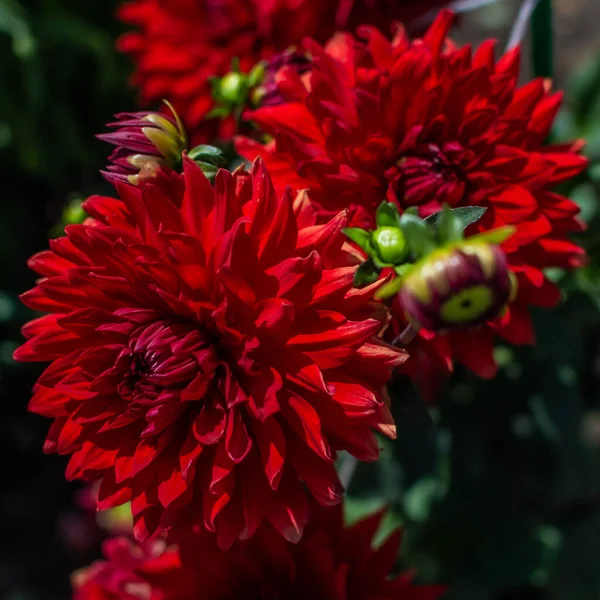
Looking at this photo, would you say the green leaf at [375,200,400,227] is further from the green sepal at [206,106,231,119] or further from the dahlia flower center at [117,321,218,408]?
the green sepal at [206,106,231,119]

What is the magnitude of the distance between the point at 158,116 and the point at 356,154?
23 cm

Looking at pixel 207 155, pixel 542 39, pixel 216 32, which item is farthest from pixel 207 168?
pixel 542 39

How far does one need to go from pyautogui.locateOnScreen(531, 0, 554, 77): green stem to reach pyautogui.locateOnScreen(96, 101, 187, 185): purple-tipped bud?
0.64m

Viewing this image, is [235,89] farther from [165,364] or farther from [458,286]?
[458,286]

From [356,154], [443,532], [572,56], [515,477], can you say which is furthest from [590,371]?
[356,154]

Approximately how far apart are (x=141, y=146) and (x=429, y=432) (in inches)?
25.5

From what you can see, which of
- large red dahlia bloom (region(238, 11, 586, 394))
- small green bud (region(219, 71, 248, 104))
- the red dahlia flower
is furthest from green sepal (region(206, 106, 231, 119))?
the red dahlia flower

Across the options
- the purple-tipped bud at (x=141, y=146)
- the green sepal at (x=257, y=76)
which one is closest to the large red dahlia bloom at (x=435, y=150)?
the purple-tipped bud at (x=141, y=146)

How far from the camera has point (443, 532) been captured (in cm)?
171

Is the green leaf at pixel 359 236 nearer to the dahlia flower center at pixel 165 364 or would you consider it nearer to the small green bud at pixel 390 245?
the small green bud at pixel 390 245

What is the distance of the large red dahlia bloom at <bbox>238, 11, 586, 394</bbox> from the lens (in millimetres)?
837

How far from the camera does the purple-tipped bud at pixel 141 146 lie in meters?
0.81

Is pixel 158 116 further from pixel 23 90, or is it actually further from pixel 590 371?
pixel 590 371

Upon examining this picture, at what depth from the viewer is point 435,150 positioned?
864 millimetres
